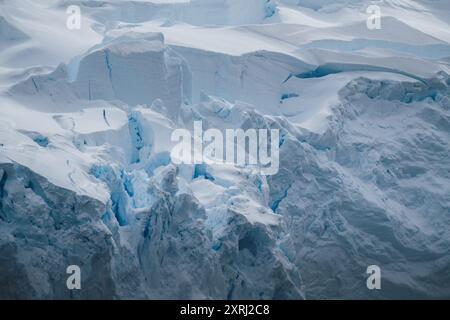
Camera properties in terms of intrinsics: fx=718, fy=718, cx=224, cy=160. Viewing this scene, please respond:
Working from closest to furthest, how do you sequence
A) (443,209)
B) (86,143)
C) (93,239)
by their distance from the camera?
(93,239) → (86,143) → (443,209)

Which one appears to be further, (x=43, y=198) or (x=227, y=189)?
(x=227, y=189)

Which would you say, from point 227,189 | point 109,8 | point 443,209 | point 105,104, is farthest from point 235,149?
point 109,8

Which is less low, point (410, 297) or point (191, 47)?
point (191, 47)

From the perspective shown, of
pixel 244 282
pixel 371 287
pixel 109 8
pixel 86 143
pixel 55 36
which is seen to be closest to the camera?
pixel 244 282

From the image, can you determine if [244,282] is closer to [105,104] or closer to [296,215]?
[296,215]

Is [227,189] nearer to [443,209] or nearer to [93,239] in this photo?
[93,239]

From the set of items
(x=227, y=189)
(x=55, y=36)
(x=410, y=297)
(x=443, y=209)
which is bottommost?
(x=410, y=297)
